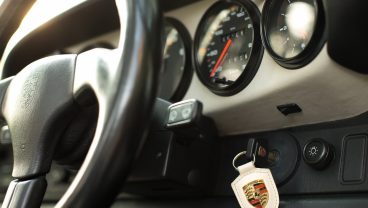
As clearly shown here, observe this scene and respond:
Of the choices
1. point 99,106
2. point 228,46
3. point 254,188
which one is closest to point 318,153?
point 254,188

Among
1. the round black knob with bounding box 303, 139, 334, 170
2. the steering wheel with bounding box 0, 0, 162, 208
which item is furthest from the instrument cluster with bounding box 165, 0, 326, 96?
the steering wheel with bounding box 0, 0, 162, 208

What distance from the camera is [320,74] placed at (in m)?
0.90

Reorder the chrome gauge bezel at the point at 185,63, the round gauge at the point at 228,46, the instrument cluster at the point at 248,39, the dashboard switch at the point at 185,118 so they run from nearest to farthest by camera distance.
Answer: the dashboard switch at the point at 185,118 < the instrument cluster at the point at 248,39 < the round gauge at the point at 228,46 < the chrome gauge bezel at the point at 185,63

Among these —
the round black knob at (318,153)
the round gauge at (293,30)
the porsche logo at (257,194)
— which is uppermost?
the round gauge at (293,30)

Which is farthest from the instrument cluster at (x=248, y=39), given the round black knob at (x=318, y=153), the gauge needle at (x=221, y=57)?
the round black knob at (x=318, y=153)

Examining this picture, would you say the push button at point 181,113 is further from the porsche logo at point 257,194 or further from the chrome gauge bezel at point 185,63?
the chrome gauge bezel at point 185,63

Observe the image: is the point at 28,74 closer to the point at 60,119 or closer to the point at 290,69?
the point at 60,119

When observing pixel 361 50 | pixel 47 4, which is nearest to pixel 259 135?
pixel 361 50

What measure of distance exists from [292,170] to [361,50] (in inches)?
10.3

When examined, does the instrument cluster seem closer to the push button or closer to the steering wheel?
the push button

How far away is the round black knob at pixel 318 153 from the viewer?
2.96 feet

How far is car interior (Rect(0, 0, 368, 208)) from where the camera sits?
22.3 inches

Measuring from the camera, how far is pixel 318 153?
3.01ft

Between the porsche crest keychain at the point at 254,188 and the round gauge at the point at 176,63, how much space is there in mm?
312
